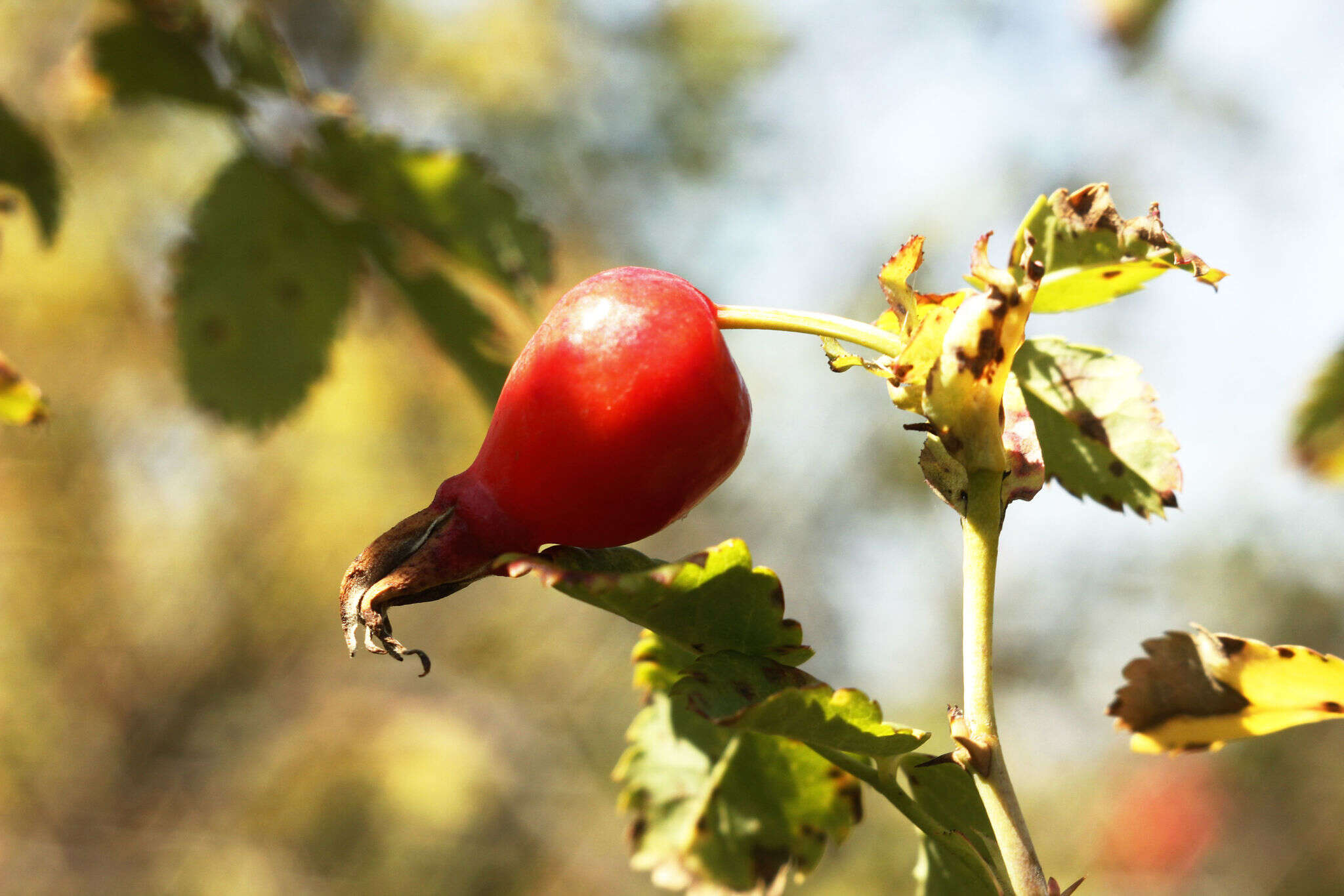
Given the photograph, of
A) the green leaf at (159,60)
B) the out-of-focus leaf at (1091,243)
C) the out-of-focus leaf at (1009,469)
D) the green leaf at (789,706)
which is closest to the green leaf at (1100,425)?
the out-of-focus leaf at (1091,243)

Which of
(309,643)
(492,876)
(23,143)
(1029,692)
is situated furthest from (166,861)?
(1029,692)

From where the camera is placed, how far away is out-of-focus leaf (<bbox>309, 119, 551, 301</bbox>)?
3.99 feet

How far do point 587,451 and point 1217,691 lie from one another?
0.50m

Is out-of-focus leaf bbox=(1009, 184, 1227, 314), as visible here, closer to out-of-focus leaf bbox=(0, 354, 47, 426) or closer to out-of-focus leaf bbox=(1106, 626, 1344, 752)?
out-of-focus leaf bbox=(1106, 626, 1344, 752)

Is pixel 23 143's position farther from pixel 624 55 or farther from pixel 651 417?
pixel 624 55

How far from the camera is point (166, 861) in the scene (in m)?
4.91

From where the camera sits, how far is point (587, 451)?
0.59m

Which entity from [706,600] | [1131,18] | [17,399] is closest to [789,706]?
[706,600]

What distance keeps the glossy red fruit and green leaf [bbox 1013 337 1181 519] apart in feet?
1.01

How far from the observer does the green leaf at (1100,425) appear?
0.76m

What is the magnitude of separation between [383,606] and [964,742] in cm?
34

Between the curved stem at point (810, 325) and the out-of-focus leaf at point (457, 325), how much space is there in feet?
2.12

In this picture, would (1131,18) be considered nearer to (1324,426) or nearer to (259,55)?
(1324,426)

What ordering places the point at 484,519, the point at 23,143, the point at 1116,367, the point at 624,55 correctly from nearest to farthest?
the point at 484,519 → the point at 1116,367 → the point at 23,143 → the point at 624,55
